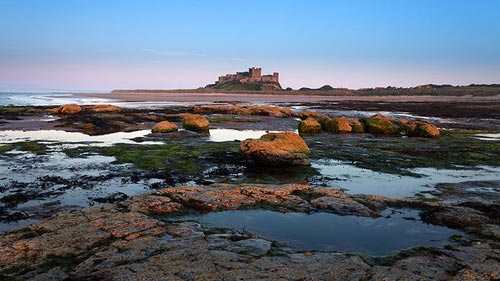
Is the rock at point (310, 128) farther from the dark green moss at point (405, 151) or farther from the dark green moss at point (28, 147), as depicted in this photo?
the dark green moss at point (28, 147)

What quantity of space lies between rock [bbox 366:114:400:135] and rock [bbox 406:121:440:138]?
1.12 m

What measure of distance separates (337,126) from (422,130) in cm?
552

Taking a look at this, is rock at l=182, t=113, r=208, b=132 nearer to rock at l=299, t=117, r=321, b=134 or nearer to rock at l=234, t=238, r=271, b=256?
rock at l=299, t=117, r=321, b=134

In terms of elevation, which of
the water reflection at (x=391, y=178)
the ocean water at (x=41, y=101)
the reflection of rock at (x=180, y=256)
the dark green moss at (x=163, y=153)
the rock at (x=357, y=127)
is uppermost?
the ocean water at (x=41, y=101)

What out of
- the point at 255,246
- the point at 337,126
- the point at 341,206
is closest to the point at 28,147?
the point at 341,206

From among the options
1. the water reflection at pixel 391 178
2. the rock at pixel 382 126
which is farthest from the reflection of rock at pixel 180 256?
the rock at pixel 382 126

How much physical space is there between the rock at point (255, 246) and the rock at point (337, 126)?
70.3 feet

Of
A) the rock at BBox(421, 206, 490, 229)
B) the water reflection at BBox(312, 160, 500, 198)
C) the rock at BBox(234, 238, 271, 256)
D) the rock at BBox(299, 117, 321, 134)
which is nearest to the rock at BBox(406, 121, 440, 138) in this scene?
the rock at BBox(299, 117, 321, 134)

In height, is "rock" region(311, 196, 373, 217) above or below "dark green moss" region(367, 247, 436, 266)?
below

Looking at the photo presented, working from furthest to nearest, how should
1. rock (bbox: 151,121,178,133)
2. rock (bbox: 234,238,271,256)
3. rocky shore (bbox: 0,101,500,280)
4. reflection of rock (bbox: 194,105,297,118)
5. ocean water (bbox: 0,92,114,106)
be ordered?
ocean water (bbox: 0,92,114,106), reflection of rock (bbox: 194,105,297,118), rock (bbox: 151,121,178,133), rock (bbox: 234,238,271,256), rocky shore (bbox: 0,101,500,280)

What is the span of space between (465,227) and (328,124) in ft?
67.0

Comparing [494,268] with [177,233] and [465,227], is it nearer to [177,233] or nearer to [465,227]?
[465,227]

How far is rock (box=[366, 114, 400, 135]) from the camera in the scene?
26.4 metres

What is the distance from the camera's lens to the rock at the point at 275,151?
1471cm
